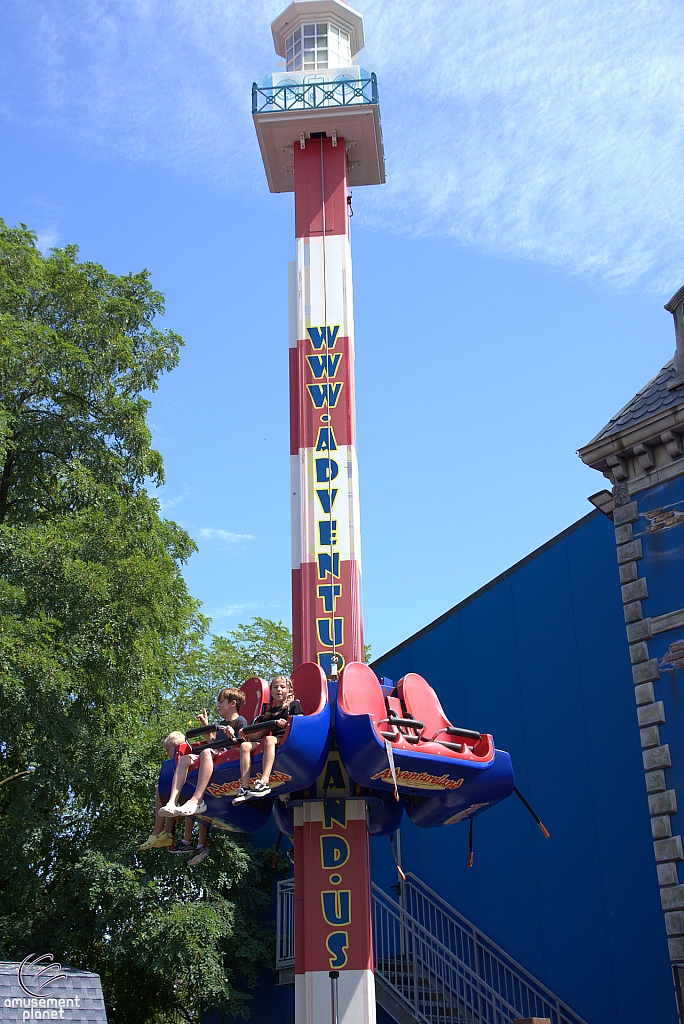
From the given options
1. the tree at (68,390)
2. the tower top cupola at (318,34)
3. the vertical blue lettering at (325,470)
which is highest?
the tower top cupola at (318,34)

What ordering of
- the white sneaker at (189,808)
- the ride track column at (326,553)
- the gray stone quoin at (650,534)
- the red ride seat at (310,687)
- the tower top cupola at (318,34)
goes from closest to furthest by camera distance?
the white sneaker at (189,808)
the red ride seat at (310,687)
the ride track column at (326,553)
the gray stone quoin at (650,534)
the tower top cupola at (318,34)

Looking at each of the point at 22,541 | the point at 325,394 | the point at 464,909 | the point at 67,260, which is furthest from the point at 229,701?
the point at 67,260

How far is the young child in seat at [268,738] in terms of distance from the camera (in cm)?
1072

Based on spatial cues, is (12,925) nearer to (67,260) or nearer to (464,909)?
(464,909)

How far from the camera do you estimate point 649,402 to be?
53.5ft

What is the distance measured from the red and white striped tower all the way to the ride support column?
12mm

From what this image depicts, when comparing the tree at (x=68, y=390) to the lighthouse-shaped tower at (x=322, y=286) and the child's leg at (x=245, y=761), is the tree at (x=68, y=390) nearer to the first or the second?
the lighthouse-shaped tower at (x=322, y=286)

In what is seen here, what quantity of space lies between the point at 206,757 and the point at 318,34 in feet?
41.7

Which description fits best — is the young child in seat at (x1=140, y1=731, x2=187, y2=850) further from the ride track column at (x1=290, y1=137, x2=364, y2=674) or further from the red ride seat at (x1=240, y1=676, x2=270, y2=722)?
the ride track column at (x1=290, y1=137, x2=364, y2=674)

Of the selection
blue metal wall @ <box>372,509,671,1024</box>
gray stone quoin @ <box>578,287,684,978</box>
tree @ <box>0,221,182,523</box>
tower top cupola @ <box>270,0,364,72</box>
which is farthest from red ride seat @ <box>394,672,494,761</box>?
tower top cupola @ <box>270,0,364,72</box>

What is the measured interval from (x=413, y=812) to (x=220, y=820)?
92.4 inches

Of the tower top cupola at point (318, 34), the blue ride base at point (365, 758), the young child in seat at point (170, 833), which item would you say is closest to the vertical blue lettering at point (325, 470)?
the blue ride base at point (365, 758)

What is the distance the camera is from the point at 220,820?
12.5 m

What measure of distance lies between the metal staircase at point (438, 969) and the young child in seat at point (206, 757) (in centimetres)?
538
